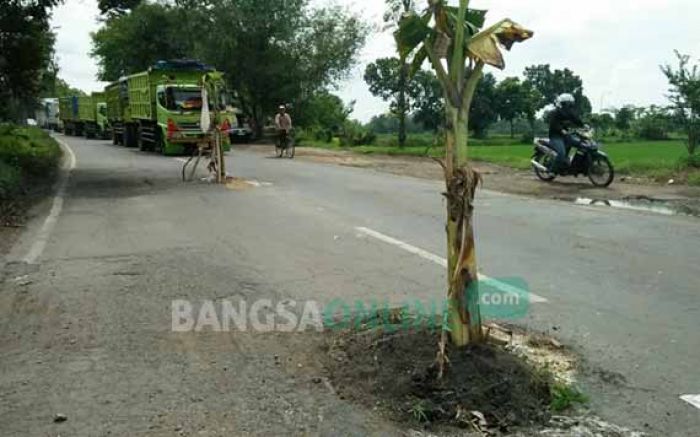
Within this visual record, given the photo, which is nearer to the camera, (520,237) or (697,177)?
(520,237)

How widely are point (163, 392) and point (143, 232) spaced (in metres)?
6.06

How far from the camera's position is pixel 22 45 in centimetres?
1688

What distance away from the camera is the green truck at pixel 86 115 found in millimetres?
43688

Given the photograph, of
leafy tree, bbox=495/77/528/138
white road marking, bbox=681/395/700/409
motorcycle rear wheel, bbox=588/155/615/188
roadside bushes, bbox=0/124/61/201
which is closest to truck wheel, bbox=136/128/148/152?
roadside bushes, bbox=0/124/61/201

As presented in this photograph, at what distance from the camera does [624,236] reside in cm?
950

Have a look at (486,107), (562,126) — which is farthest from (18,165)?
(486,107)

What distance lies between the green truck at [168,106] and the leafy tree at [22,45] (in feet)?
23.7

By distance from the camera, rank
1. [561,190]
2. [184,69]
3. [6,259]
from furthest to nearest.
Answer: [184,69], [561,190], [6,259]

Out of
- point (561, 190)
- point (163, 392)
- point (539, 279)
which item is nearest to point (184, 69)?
point (561, 190)

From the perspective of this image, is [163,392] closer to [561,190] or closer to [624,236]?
[624,236]

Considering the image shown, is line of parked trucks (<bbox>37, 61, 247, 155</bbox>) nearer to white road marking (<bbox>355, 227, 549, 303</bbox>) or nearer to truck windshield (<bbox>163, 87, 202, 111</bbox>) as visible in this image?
truck windshield (<bbox>163, 87, 202, 111</bbox>)

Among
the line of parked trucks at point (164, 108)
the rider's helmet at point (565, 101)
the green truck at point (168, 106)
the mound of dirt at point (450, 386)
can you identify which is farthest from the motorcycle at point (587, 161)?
the mound of dirt at point (450, 386)

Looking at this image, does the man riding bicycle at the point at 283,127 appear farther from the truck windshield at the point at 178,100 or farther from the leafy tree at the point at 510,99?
the leafy tree at the point at 510,99

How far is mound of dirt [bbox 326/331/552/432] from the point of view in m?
3.88
